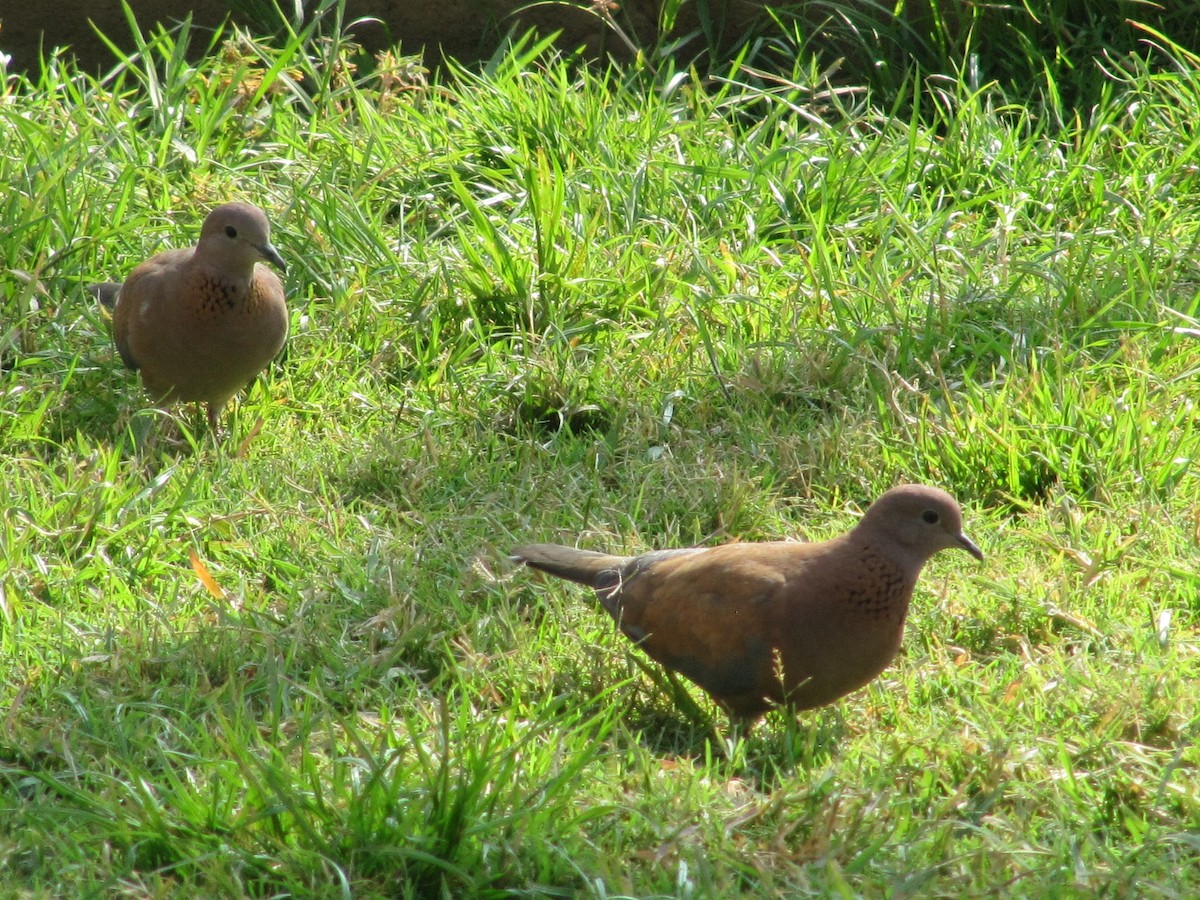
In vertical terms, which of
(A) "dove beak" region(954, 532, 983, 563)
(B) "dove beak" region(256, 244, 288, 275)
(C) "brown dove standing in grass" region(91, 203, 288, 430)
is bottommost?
(C) "brown dove standing in grass" region(91, 203, 288, 430)

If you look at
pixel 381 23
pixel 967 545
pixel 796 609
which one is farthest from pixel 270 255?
pixel 381 23

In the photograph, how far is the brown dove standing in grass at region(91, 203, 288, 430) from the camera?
436cm

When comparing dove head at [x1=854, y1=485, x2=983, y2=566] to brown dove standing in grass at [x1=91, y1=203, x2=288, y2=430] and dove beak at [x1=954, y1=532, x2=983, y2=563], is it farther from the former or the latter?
brown dove standing in grass at [x1=91, y1=203, x2=288, y2=430]

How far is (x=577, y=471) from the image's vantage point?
13.8 ft

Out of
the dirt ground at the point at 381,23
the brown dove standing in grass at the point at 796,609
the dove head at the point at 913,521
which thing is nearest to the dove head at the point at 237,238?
the brown dove standing in grass at the point at 796,609

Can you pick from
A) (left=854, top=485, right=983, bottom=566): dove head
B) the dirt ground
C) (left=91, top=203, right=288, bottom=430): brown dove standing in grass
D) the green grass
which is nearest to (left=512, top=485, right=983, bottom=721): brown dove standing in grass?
(left=854, top=485, right=983, bottom=566): dove head

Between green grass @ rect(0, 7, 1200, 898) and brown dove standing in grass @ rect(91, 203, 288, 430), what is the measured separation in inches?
7.6

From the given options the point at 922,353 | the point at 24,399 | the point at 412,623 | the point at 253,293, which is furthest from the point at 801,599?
the point at 24,399

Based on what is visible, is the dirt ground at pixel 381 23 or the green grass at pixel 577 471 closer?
the green grass at pixel 577 471

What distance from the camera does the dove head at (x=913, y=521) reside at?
3.14 metres

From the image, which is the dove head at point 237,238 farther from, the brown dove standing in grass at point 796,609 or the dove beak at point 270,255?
the brown dove standing in grass at point 796,609

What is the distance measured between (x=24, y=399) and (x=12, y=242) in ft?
2.12

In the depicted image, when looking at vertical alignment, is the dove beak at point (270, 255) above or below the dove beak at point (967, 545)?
below

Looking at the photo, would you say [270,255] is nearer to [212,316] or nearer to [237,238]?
[237,238]
